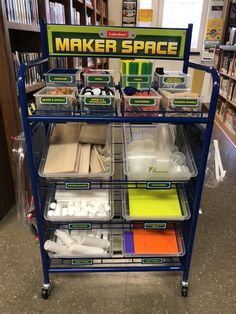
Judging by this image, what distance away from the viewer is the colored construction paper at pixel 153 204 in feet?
3.59

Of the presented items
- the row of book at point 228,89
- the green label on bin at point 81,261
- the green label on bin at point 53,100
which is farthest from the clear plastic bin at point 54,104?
the row of book at point 228,89

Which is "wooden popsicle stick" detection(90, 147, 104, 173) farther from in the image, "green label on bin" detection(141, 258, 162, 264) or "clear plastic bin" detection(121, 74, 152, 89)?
"green label on bin" detection(141, 258, 162, 264)

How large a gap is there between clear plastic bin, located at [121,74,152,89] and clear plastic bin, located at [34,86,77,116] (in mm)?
302

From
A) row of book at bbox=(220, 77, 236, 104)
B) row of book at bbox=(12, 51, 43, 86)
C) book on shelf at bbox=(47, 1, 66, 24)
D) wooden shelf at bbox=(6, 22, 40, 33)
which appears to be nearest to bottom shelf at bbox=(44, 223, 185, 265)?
row of book at bbox=(12, 51, 43, 86)

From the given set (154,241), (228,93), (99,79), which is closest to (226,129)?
(228,93)

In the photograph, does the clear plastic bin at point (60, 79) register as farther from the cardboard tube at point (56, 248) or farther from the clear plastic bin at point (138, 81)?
the cardboard tube at point (56, 248)

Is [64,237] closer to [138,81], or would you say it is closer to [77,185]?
[77,185]

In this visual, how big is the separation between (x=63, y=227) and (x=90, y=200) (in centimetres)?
19

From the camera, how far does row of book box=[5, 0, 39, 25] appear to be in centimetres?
140

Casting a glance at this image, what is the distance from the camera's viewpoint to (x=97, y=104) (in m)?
0.90

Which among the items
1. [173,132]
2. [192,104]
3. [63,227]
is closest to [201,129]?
[192,104]

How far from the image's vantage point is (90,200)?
1183 mm

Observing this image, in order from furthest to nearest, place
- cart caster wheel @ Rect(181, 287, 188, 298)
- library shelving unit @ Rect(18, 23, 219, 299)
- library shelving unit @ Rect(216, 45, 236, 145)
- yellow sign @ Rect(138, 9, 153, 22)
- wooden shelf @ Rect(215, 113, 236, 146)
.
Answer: yellow sign @ Rect(138, 9, 153, 22), library shelving unit @ Rect(216, 45, 236, 145), wooden shelf @ Rect(215, 113, 236, 146), cart caster wheel @ Rect(181, 287, 188, 298), library shelving unit @ Rect(18, 23, 219, 299)

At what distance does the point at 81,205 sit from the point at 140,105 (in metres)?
0.54
